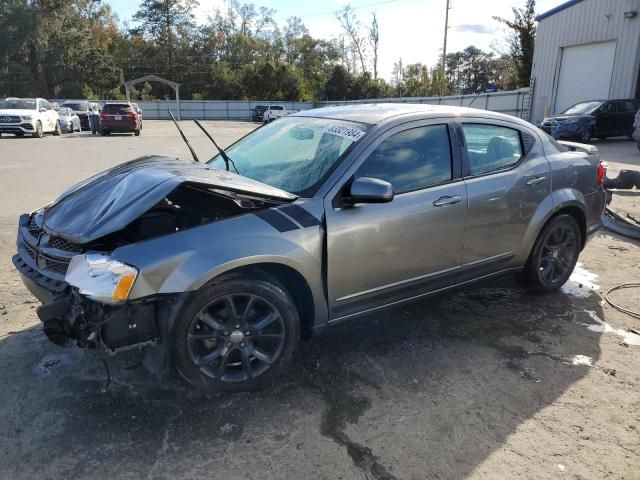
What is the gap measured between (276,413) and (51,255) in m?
1.59

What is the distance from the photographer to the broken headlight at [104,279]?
2.53m

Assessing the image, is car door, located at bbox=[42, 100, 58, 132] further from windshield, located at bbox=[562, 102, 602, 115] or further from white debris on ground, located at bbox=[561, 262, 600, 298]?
white debris on ground, located at bbox=[561, 262, 600, 298]

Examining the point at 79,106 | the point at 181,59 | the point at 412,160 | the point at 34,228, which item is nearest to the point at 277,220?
the point at 412,160

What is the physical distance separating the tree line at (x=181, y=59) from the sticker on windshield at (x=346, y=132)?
36.7 meters

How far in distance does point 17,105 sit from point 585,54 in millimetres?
25053

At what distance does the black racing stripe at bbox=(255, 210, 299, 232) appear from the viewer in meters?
2.95

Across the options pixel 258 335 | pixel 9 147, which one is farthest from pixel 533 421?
pixel 9 147

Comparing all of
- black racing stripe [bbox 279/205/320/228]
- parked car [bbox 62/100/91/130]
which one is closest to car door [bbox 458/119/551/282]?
black racing stripe [bbox 279/205/320/228]

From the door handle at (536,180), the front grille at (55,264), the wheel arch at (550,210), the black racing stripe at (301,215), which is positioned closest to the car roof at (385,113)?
the door handle at (536,180)

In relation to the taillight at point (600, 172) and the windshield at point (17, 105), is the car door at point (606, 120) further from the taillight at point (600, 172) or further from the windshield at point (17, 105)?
the windshield at point (17, 105)

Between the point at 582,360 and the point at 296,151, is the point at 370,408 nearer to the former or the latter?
the point at 582,360

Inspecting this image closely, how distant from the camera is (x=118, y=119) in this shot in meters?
23.7

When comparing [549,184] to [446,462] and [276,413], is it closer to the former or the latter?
[446,462]

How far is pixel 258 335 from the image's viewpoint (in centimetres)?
301
